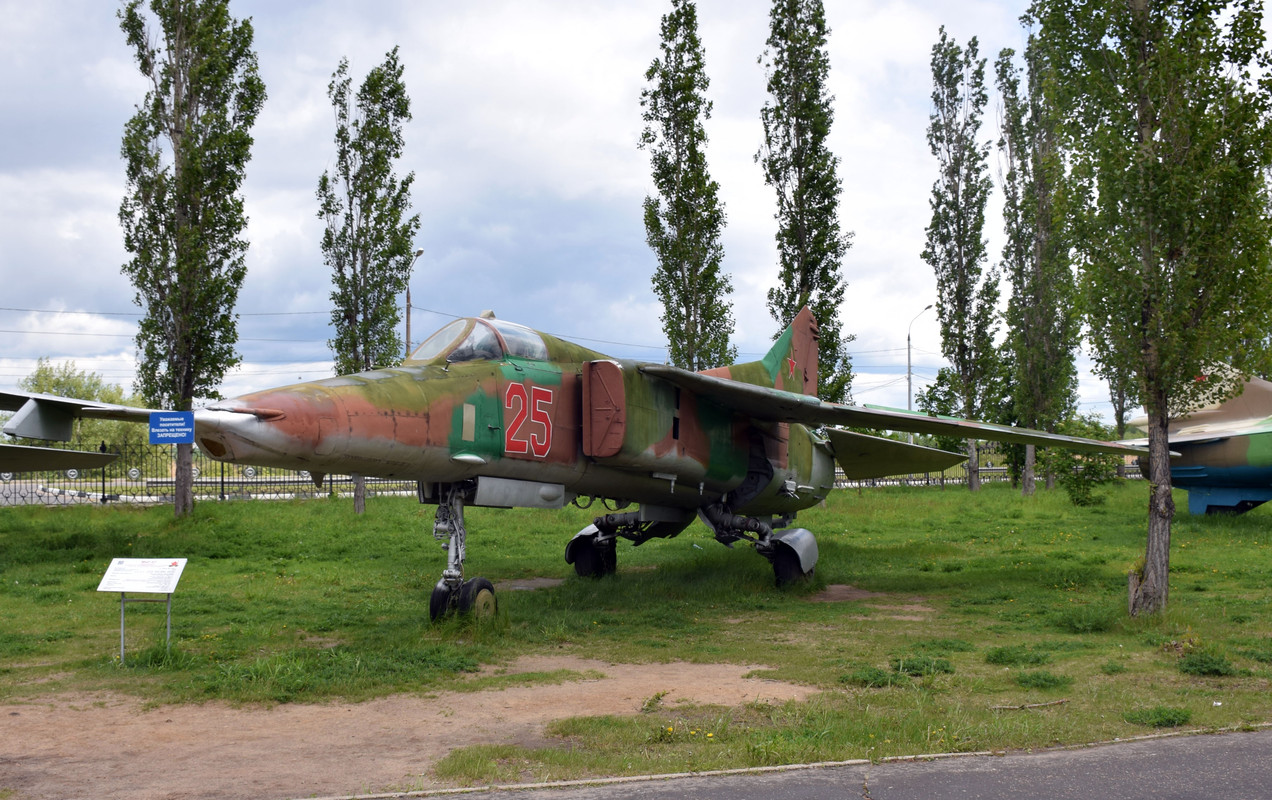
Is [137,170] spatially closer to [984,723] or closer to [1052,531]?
[984,723]

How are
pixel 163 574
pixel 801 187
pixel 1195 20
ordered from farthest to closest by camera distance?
1. pixel 801 187
2. pixel 1195 20
3. pixel 163 574

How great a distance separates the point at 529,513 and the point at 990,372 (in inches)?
761

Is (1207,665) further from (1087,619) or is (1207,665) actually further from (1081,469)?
(1081,469)

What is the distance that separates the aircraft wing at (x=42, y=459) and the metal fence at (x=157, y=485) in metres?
5.77

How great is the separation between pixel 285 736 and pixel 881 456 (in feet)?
45.4

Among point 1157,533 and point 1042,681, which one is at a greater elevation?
point 1157,533

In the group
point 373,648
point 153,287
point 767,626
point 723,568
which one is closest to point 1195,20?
point 767,626

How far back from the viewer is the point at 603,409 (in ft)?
35.4

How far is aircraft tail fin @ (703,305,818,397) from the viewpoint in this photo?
1506 cm

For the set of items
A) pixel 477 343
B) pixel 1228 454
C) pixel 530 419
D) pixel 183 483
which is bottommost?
pixel 183 483

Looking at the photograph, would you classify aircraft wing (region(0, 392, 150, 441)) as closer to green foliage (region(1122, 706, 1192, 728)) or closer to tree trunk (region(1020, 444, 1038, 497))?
green foliage (region(1122, 706, 1192, 728))

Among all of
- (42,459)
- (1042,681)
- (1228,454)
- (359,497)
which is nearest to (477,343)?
(1042,681)

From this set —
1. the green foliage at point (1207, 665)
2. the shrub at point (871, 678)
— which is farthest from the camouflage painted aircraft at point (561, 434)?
the green foliage at point (1207, 665)

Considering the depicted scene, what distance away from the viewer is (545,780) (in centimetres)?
501
